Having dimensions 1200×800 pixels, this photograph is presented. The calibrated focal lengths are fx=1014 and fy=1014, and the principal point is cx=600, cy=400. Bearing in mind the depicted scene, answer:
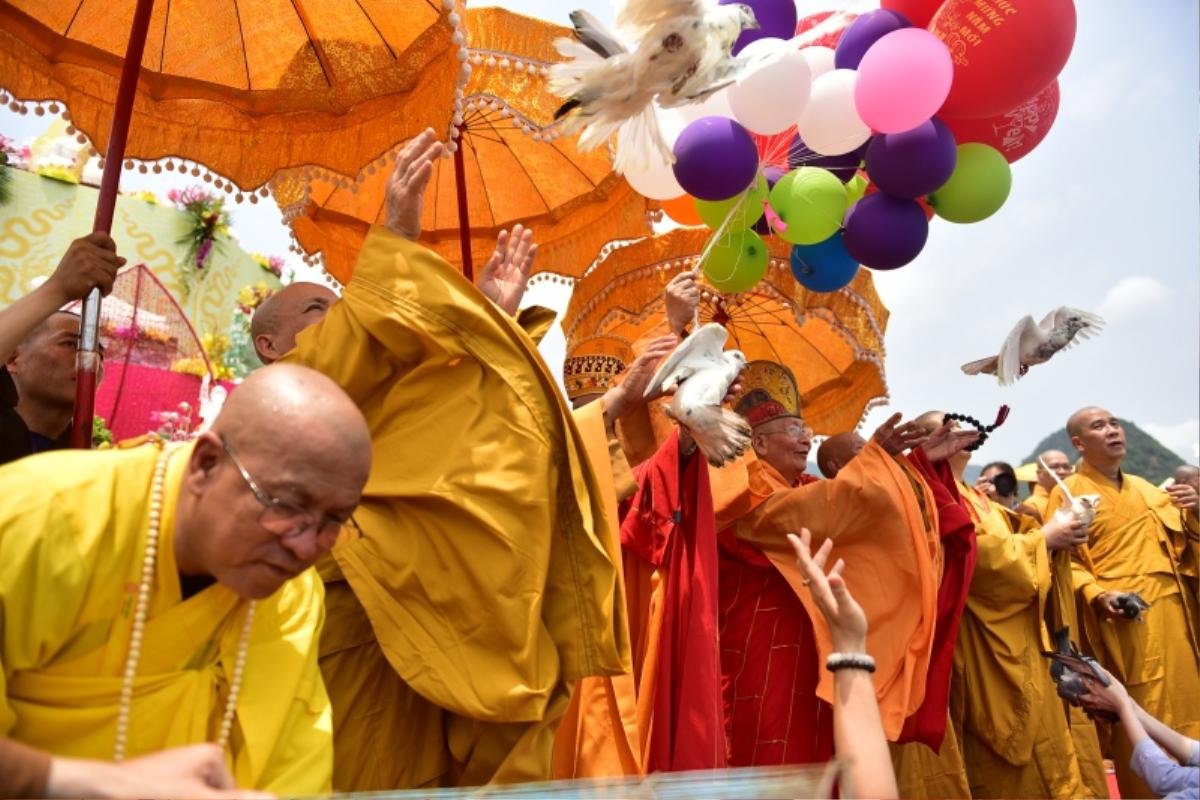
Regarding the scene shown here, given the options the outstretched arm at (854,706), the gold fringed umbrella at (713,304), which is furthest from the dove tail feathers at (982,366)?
the outstretched arm at (854,706)

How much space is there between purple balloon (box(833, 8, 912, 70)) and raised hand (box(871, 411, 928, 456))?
1.39 metres

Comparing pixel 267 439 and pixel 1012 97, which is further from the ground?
pixel 1012 97

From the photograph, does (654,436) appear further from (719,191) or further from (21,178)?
(21,178)

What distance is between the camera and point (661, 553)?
338cm

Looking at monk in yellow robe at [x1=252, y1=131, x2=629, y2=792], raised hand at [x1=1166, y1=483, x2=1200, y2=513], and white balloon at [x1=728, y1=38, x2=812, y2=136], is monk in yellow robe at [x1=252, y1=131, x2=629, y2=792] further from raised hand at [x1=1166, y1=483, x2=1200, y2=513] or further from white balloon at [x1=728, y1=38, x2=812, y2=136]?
raised hand at [x1=1166, y1=483, x2=1200, y2=513]

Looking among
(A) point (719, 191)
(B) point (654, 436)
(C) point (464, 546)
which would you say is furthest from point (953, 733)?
(C) point (464, 546)

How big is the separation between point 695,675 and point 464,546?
1236 millimetres

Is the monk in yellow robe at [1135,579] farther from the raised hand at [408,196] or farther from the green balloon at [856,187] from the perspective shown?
the raised hand at [408,196]

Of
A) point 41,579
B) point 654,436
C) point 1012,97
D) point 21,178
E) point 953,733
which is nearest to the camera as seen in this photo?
point 41,579

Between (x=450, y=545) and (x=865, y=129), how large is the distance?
2.39 meters

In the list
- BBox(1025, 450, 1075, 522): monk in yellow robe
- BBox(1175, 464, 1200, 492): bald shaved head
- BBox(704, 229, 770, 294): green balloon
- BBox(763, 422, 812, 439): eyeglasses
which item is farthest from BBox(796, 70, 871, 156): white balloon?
BBox(1175, 464, 1200, 492): bald shaved head

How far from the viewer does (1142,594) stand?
242 inches

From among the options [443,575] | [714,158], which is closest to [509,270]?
[443,575]

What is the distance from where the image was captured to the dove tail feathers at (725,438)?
121 inches
